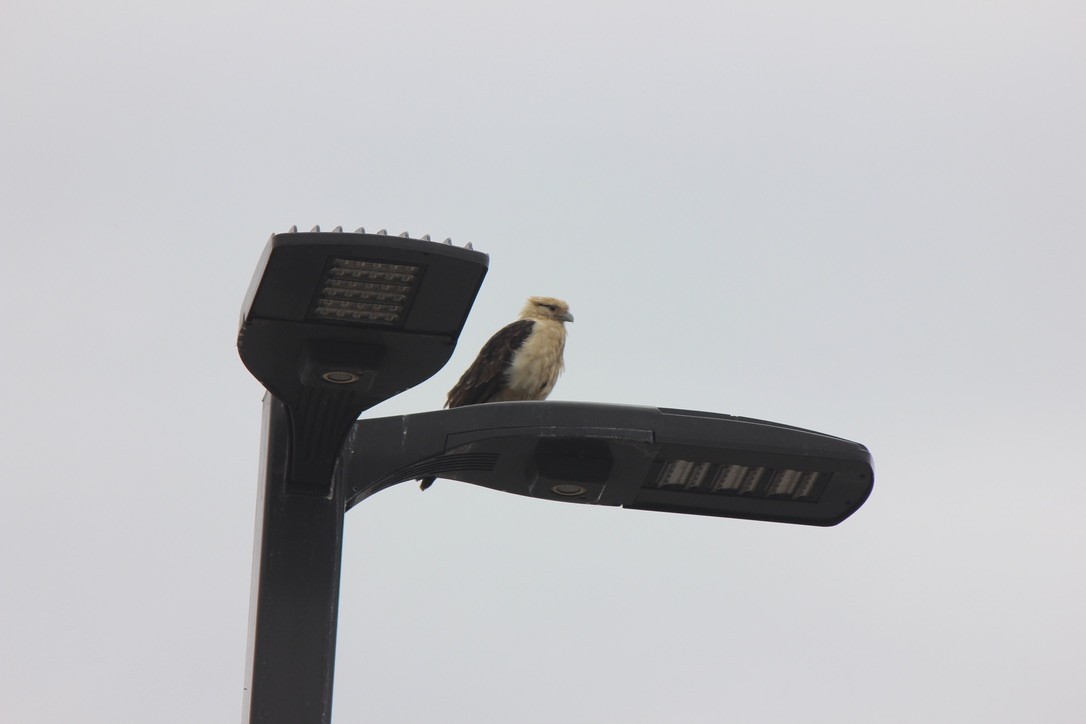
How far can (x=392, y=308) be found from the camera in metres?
3.66

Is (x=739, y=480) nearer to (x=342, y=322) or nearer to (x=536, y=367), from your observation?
(x=342, y=322)

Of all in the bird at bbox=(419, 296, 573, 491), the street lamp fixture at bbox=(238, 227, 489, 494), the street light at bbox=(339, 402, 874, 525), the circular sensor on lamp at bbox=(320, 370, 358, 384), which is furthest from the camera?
the bird at bbox=(419, 296, 573, 491)

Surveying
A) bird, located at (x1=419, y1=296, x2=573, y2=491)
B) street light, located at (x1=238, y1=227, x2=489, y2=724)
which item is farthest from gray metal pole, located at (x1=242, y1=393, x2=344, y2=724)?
bird, located at (x1=419, y1=296, x2=573, y2=491)

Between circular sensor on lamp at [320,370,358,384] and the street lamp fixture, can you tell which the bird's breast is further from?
circular sensor on lamp at [320,370,358,384]

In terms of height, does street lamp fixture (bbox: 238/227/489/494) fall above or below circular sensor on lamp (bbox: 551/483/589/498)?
above

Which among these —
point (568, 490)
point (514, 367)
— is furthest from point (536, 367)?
point (568, 490)

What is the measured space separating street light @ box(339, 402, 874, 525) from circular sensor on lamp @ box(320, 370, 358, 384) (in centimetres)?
39

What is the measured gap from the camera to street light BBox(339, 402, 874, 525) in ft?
13.7

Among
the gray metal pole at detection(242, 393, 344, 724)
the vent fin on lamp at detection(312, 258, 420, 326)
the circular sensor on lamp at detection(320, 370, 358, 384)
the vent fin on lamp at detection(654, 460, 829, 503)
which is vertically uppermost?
the vent fin on lamp at detection(312, 258, 420, 326)

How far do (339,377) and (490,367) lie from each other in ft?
18.8

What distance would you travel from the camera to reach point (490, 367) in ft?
31.3

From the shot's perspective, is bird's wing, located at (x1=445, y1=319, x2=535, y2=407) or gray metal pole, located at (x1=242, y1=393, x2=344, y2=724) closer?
gray metal pole, located at (x1=242, y1=393, x2=344, y2=724)

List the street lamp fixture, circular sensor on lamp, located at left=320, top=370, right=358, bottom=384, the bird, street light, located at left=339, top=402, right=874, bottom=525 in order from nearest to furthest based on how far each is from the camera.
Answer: the street lamp fixture < circular sensor on lamp, located at left=320, top=370, right=358, bottom=384 < street light, located at left=339, top=402, right=874, bottom=525 < the bird

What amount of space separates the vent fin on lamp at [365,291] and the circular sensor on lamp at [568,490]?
0.93m
